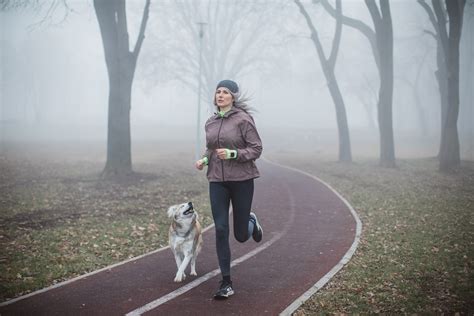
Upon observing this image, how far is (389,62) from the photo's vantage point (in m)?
21.3

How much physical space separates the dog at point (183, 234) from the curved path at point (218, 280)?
341 millimetres

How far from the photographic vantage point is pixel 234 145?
5.21m

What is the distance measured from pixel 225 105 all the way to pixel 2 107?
77.6 metres

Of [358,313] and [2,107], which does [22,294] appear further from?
[2,107]

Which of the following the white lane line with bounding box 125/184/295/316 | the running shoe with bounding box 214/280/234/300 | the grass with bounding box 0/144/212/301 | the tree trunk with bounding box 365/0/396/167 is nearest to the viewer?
the white lane line with bounding box 125/184/295/316

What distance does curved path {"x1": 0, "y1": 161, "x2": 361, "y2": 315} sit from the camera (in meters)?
5.02

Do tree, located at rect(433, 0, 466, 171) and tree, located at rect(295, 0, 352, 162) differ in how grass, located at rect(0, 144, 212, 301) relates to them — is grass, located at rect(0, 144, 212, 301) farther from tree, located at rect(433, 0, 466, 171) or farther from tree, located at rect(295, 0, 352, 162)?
tree, located at rect(433, 0, 466, 171)

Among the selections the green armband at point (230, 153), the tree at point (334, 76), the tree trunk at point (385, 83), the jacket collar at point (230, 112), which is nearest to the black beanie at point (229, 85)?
the jacket collar at point (230, 112)

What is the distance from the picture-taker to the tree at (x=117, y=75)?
15.3 m

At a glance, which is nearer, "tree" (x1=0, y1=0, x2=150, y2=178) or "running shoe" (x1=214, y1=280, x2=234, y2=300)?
"running shoe" (x1=214, y1=280, x2=234, y2=300)

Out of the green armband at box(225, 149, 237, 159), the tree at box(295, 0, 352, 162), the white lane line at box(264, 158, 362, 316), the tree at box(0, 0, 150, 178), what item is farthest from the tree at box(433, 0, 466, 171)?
the green armband at box(225, 149, 237, 159)

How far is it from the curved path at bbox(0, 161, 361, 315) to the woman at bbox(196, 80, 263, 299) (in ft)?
1.57

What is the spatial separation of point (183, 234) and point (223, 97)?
6.56ft

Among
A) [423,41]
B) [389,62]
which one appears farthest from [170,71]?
[423,41]
